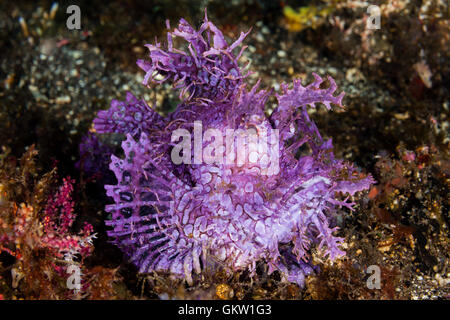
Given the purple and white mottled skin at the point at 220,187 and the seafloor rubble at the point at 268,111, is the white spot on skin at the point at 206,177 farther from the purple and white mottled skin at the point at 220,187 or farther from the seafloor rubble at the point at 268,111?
the seafloor rubble at the point at 268,111

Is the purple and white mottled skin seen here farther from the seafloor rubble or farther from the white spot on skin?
the seafloor rubble

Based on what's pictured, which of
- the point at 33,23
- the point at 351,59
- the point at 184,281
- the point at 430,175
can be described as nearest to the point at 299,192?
the point at 184,281

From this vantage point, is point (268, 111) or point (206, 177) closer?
point (206, 177)

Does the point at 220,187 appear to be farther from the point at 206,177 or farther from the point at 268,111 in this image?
the point at 268,111

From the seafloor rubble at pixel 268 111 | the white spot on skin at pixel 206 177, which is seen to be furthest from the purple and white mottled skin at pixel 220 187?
the seafloor rubble at pixel 268 111

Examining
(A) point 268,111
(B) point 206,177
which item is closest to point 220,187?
(B) point 206,177
